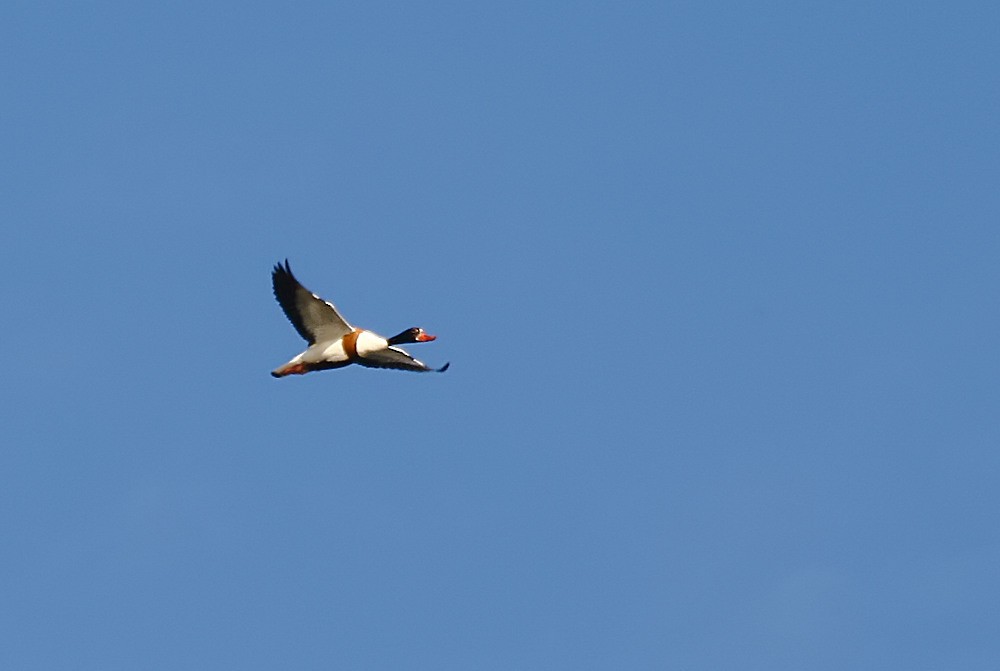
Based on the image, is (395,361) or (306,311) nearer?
(306,311)

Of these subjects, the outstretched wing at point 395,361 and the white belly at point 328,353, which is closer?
the white belly at point 328,353

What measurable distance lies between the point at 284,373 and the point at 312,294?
2.22 m

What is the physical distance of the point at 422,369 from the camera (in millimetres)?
70625

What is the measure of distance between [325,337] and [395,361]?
170 centimetres

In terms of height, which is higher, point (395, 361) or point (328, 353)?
point (395, 361)

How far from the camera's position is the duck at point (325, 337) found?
226 feet

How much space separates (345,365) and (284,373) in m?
1.27

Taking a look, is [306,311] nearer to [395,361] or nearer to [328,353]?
[328,353]

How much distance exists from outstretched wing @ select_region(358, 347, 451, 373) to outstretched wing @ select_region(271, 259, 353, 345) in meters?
0.98

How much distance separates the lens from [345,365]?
230 feet

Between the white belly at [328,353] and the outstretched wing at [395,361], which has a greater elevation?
the outstretched wing at [395,361]

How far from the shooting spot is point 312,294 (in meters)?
68.8

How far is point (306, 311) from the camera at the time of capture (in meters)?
69.2

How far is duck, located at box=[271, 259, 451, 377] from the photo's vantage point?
68.9m
